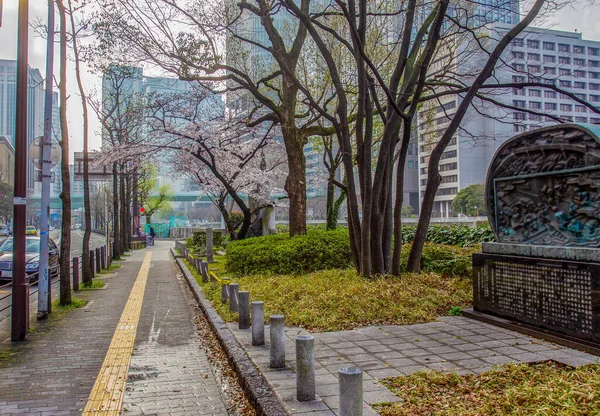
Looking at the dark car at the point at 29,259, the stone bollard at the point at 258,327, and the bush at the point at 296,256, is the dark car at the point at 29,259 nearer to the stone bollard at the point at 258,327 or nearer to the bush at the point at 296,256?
the bush at the point at 296,256

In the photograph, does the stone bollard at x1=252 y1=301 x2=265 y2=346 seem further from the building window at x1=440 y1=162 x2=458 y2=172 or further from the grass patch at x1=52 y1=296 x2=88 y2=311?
the building window at x1=440 y1=162 x2=458 y2=172

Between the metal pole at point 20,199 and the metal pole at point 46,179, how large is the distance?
5.57 ft

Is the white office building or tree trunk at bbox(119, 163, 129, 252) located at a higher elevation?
the white office building

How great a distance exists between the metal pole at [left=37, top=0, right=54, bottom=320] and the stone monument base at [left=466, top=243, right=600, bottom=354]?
743cm

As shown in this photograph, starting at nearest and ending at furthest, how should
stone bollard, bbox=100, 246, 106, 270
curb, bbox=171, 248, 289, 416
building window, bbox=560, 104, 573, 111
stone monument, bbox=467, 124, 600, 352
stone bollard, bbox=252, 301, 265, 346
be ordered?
curb, bbox=171, 248, 289, 416
stone monument, bbox=467, 124, 600, 352
stone bollard, bbox=252, 301, 265, 346
stone bollard, bbox=100, 246, 106, 270
building window, bbox=560, 104, 573, 111

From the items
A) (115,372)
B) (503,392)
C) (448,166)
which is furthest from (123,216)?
(448,166)

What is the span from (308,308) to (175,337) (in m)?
2.10

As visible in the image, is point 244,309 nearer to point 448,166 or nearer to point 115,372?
point 115,372

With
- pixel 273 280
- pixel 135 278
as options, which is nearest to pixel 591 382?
pixel 273 280

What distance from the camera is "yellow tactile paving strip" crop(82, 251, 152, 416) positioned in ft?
15.2

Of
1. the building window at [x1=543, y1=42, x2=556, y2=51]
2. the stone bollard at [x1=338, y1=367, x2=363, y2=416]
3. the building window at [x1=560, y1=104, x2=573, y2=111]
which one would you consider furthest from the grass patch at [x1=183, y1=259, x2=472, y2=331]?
the building window at [x1=560, y1=104, x2=573, y2=111]

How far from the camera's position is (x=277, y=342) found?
17.0ft

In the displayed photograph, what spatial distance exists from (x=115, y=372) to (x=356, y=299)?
12.4 ft

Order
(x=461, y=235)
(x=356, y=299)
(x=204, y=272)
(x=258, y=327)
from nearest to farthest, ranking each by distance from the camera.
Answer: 1. (x=258, y=327)
2. (x=356, y=299)
3. (x=204, y=272)
4. (x=461, y=235)
